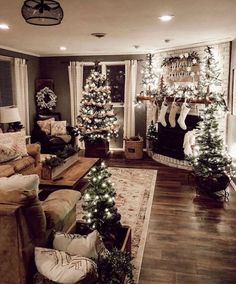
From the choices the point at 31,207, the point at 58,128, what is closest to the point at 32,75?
the point at 58,128

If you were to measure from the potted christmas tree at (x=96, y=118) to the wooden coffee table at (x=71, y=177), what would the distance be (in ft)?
7.98

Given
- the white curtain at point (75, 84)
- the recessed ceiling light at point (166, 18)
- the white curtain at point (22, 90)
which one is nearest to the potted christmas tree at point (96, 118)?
the white curtain at point (75, 84)

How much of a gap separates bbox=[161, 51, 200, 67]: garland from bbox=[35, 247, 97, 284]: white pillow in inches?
223

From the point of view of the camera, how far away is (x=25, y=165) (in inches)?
213

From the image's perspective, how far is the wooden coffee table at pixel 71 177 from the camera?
14.0 ft

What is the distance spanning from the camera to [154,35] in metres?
5.59

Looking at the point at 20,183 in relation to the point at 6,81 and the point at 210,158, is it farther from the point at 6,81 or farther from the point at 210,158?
the point at 6,81

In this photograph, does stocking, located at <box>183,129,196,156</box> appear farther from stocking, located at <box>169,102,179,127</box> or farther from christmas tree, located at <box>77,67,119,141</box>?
christmas tree, located at <box>77,67,119,141</box>

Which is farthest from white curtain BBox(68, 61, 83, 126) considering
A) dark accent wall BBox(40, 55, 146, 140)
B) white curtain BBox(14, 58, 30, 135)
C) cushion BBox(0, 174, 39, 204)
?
cushion BBox(0, 174, 39, 204)

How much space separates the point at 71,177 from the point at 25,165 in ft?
4.04

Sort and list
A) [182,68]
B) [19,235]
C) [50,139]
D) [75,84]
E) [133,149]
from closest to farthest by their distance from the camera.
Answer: [19,235] < [182,68] < [50,139] < [133,149] < [75,84]

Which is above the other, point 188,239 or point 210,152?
point 210,152

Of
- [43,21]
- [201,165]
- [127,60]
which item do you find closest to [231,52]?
[201,165]

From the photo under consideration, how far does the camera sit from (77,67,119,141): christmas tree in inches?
309
